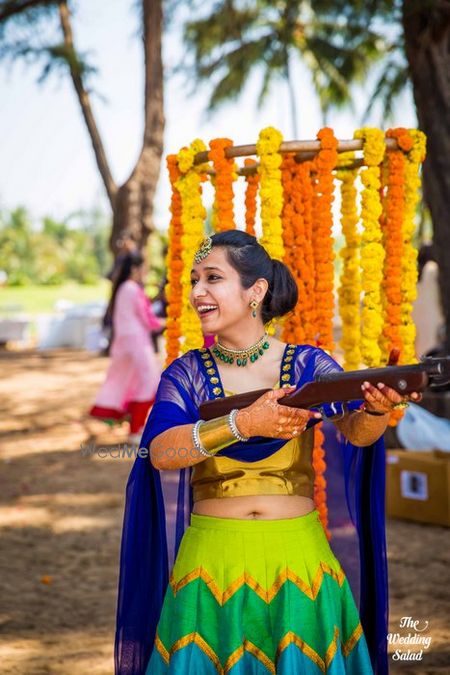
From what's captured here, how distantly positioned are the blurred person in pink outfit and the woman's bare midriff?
17.8ft

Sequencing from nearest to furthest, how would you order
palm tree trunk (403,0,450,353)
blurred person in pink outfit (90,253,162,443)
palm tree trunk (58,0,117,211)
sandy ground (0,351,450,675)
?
sandy ground (0,351,450,675) → palm tree trunk (403,0,450,353) → blurred person in pink outfit (90,253,162,443) → palm tree trunk (58,0,117,211)

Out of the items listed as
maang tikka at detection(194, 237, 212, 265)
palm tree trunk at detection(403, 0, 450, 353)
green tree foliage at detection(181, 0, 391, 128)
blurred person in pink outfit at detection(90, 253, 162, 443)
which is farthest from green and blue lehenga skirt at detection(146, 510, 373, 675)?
green tree foliage at detection(181, 0, 391, 128)

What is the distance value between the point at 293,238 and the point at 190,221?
0.45m

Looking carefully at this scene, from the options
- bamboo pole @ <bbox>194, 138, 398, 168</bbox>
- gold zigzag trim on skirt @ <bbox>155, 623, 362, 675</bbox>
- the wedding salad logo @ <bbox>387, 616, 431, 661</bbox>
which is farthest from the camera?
the wedding salad logo @ <bbox>387, 616, 431, 661</bbox>

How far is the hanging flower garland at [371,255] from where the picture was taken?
3.44 meters

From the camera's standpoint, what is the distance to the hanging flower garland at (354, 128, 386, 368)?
11.3ft

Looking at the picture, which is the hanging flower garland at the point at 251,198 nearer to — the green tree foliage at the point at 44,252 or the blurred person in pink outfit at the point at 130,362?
the blurred person in pink outfit at the point at 130,362

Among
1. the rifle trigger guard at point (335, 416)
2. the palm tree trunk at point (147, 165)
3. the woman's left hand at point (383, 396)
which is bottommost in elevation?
the rifle trigger guard at point (335, 416)

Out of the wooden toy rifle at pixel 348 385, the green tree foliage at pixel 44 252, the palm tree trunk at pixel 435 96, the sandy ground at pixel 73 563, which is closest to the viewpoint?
the wooden toy rifle at pixel 348 385

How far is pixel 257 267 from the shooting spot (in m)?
2.27

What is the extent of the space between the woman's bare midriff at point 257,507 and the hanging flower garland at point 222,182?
1438 mm

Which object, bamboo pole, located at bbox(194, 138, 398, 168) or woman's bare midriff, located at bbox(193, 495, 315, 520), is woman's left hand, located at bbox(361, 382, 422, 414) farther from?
bamboo pole, located at bbox(194, 138, 398, 168)

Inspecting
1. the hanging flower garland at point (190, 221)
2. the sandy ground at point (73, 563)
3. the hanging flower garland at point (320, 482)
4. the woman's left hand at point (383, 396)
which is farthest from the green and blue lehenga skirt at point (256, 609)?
the sandy ground at point (73, 563)

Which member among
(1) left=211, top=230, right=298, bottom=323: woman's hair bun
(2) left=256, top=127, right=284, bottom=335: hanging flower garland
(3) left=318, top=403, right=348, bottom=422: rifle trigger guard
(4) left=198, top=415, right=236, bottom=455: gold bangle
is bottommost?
(4) left=198, top=415, right=236, bottom=455: gold bangle
